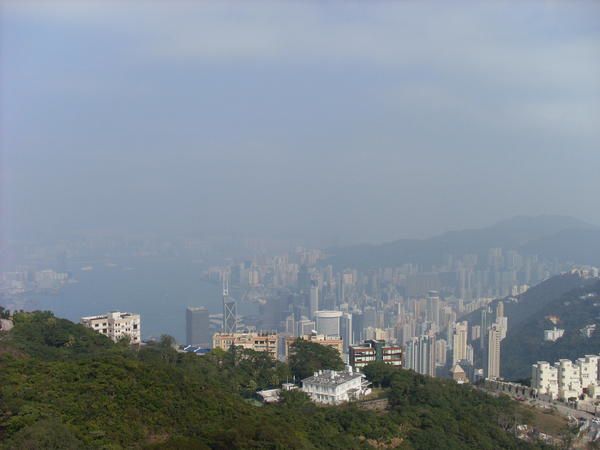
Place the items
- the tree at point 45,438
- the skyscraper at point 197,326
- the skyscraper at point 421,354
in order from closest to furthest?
the tree at point 45,438 < the skyscraper at point 421,354 < the skyscraper at point 197,326

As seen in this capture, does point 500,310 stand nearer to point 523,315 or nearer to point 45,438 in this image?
point 523,315

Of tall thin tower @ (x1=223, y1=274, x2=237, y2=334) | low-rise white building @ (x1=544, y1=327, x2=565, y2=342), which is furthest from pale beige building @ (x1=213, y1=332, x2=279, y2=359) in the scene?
low-rise white building @ (x1=544, y1=327, x2=565, y2=342)

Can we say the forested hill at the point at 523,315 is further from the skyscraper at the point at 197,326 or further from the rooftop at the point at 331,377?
the rooftop at the point at 331,377

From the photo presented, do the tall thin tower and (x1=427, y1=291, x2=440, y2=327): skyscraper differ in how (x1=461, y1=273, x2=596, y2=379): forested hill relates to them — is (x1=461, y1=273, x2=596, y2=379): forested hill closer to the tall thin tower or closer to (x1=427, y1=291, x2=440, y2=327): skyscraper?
(x1=427, y1=291, x2=440, y2=327): skyscraper

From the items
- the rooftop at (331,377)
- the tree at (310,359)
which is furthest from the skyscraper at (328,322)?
the rooftop at (331,377)

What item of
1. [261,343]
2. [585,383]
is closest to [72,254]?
[261,343]

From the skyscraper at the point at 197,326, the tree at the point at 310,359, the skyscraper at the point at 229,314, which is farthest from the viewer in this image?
the skyscraper at the point at 229,314

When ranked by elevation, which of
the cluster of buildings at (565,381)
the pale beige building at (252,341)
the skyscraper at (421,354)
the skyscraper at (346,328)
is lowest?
the skyscraper at (421,354)
